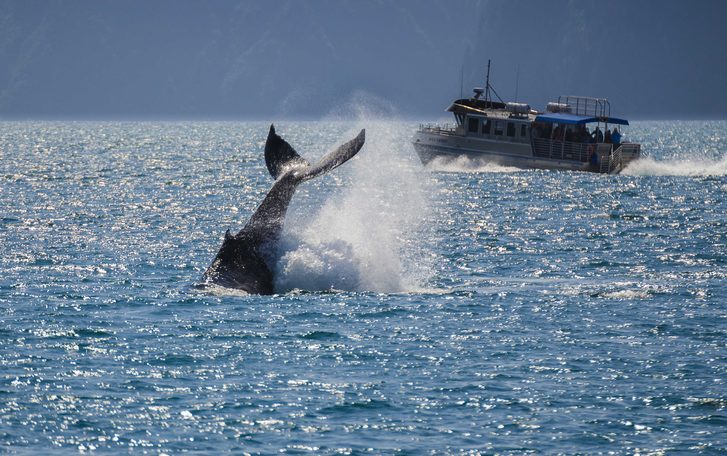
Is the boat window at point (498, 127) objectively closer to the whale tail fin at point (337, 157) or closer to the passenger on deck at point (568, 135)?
the passenger on deck at point (568, 135)

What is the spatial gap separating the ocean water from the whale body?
1.53 ft

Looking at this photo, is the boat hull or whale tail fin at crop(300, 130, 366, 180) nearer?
whale tail fin at crop(300, 130, 366, 180)

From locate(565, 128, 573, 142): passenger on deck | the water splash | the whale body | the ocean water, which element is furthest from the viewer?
locate(565, 128, 573, 142): passenger on deck

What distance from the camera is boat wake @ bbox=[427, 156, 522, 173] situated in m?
79.1

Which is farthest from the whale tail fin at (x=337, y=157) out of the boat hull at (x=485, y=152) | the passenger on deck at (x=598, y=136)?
the passenger on deck at (x=598, y=136)

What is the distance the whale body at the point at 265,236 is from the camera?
2695 cm

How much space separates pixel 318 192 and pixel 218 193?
559cm

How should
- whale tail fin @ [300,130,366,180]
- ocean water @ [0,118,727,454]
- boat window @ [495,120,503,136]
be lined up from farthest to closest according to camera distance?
boat window @ [495,120,503,136], whale tail fin @ [300,130,366,180], ocean water @ [0,118,727,454]

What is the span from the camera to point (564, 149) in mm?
76375

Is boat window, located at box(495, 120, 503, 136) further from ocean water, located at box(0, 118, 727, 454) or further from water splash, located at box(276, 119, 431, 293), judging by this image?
ocean water, located at box(0, 118, 727, 454)

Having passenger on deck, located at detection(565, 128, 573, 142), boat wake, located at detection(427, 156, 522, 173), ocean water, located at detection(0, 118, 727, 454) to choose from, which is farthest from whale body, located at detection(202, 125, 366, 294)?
boat wake, located at detection(427, 156, 522, 173)

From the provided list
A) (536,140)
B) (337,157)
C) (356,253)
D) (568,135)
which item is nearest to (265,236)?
(337,157)

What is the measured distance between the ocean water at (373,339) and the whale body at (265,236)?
47cm

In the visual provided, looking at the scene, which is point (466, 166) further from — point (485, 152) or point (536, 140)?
point (536, 140)
